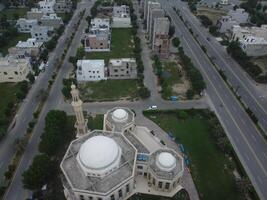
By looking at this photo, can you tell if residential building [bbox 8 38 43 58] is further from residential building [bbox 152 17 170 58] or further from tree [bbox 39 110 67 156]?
residential building [bbox 152 17 170 58]

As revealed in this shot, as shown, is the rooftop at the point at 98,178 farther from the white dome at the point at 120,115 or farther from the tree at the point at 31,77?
the tree at the point at 31,77

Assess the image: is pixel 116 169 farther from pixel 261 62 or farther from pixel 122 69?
pixel 261 62

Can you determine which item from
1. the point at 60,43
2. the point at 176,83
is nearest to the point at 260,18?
the point at 176,83

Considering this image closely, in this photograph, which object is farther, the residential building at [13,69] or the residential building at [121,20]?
the residential building at [121,20]

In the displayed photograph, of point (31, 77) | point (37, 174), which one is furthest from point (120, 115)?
point (31, 77)

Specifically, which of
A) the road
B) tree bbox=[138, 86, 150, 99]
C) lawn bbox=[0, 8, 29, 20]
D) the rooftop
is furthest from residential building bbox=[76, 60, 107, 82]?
lawn bbox=[0, 8, 29, 20]

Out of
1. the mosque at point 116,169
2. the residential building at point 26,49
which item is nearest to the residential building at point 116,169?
the mosque at point 116,169

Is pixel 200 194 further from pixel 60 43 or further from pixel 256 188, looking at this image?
pixel 60 43
